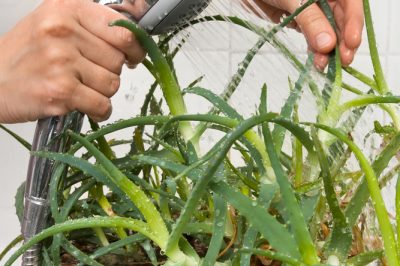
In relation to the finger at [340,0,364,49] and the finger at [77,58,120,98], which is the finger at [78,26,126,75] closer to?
the finger at [77,58,120,98]

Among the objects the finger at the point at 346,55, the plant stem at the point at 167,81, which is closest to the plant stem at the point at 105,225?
the plant stem at the point at 167,81

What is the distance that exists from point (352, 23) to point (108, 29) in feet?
0.49

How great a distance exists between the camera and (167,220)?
0.29m

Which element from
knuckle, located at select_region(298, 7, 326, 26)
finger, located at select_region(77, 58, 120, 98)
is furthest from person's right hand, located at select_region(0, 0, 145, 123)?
knuckle, located at select_region(298, 7, 326, 26)

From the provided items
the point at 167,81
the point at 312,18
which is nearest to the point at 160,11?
the point at 167,81

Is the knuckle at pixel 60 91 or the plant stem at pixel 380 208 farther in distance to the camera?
the knuckle at pixel 60 91

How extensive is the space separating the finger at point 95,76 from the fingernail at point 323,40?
0.11 meters

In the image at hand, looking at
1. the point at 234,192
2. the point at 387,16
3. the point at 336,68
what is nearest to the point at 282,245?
the point at 234,192

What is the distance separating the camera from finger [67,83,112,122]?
34 cm

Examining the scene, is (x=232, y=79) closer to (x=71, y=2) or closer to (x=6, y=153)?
(x=71, y=2)

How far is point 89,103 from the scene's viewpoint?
344 mm

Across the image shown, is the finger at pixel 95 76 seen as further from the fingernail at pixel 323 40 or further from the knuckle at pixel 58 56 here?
the fingernail at pixel 323 40

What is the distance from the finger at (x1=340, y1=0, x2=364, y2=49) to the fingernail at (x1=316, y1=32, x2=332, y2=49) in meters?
0.03

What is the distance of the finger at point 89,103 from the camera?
343mm
